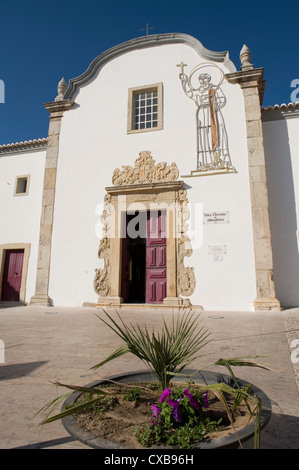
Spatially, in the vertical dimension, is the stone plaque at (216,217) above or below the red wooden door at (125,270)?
above

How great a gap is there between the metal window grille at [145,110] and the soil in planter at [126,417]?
888cm

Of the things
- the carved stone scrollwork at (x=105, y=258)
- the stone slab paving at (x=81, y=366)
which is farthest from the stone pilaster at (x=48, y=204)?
the stone slab paving at (x=81, y=366)

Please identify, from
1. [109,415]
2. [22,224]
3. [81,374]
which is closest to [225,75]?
[22,224]

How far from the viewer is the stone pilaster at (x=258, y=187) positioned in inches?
292

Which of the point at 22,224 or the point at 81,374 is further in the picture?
the point at 22,224

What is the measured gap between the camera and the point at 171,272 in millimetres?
8266

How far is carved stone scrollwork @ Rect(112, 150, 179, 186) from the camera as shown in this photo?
8.81 meters

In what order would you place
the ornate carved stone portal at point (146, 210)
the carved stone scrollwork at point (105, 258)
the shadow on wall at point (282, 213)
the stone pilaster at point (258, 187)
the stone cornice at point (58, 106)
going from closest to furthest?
1. the stone pilaster at point (258, 187)
2. the shadow on wall at point (282, 213)
3. the ornate carved stone portal at point (146, 210)
4. the carved stone scrollwork at point (105, 258)
5. the stone cornice at point (58, 106)

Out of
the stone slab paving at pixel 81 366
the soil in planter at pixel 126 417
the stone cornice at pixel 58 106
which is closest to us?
the soil in planter at pixel 126 417

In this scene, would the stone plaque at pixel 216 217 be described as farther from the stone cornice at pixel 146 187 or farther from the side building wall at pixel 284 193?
the side building wall at pixel 284 193

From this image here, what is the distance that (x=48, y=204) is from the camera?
9680 millimetres

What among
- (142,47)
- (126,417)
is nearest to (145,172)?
(142,47)

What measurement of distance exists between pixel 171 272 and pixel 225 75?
18.2 ft
